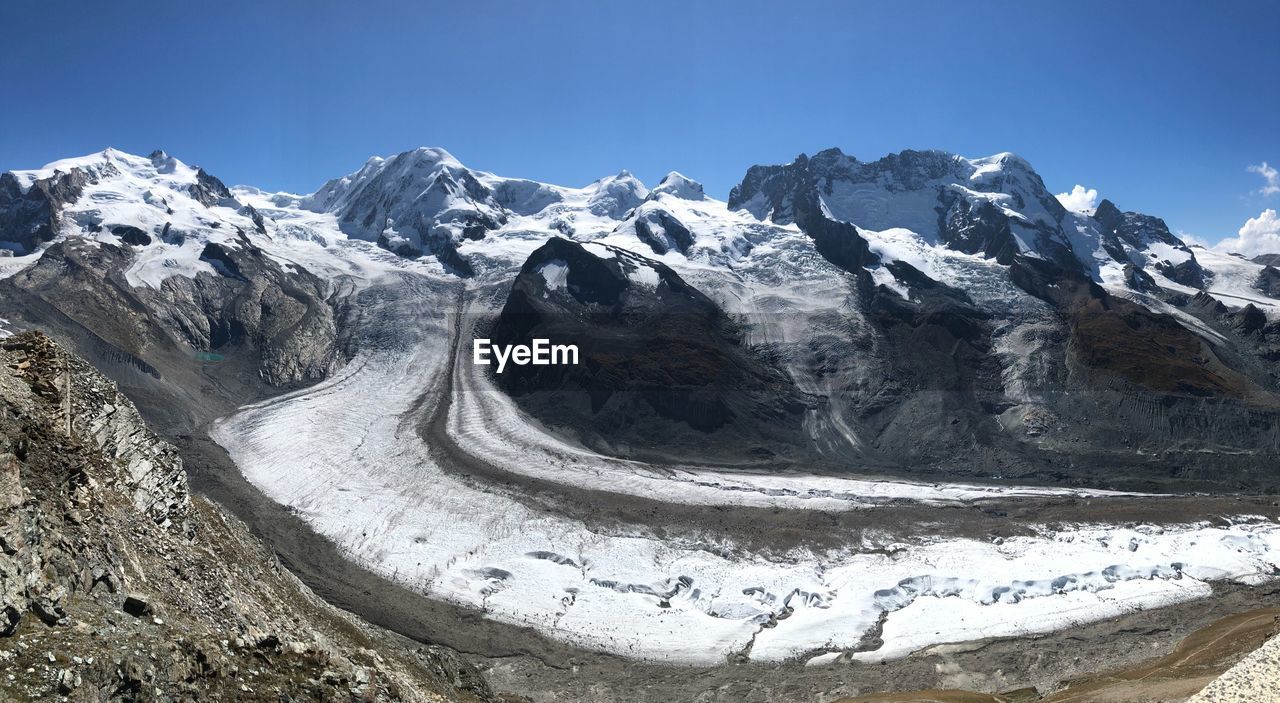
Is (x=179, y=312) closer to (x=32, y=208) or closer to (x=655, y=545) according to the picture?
(x=32, y=208)

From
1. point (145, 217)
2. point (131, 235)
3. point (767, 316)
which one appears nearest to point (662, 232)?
point (767, 316)

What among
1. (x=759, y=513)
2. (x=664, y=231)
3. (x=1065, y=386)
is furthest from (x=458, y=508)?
(x=664, y=231)

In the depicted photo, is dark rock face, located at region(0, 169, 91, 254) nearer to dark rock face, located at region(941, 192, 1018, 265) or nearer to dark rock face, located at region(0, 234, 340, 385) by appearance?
dark rock face, located at region(0, 234, 340, 385)

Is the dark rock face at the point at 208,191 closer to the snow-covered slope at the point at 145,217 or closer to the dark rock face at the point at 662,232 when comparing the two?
the snow-covered slope at the point at 145,217

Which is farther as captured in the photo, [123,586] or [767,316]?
[767,316]

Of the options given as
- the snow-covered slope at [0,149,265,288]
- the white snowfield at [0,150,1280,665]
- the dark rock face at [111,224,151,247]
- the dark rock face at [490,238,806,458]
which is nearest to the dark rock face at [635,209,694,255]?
the dark rock face at [490,238,806,458]

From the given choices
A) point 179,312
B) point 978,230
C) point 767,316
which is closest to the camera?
point 179,312
